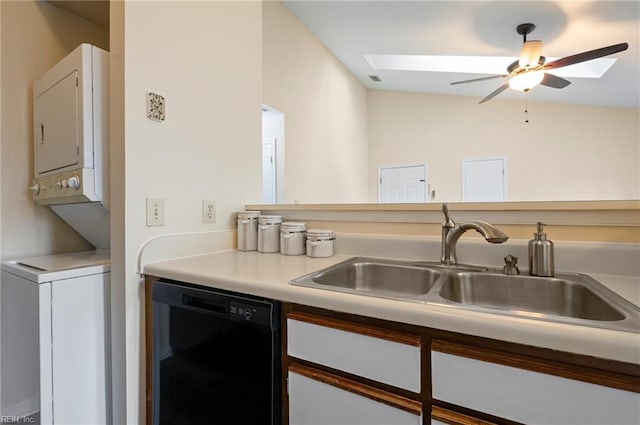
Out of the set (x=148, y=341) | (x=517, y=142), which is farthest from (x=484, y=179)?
(x=148, y=341)

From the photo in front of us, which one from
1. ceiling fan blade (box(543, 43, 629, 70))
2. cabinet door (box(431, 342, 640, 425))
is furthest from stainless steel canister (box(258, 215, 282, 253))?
ceiling fan blade (box(543, 43, 629, 70))

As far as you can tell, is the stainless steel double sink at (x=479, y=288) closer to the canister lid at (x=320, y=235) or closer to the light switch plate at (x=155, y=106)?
the canister lid at (x=320, y=235)

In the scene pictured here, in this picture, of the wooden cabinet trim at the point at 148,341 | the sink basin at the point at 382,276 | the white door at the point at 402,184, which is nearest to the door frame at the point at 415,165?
the white door at the point at 402,184

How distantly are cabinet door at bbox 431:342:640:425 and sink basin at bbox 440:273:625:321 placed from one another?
27cm

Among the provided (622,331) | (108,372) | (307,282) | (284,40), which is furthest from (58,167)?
(284,40)

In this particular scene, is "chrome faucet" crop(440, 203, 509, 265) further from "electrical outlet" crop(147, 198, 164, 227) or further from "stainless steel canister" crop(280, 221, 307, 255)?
"electrical outlet" crop(147, 198, 164, 227)

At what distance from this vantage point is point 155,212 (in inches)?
52.1

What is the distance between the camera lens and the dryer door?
4.77 feet

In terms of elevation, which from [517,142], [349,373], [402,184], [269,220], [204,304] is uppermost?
[517,142]

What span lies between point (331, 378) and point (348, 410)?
0.09m

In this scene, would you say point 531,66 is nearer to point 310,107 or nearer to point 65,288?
point 310,107

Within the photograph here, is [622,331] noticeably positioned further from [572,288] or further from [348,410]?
[348,410]

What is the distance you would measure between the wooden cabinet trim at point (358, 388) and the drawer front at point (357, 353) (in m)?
0.03

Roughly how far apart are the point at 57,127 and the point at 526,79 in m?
3.64
